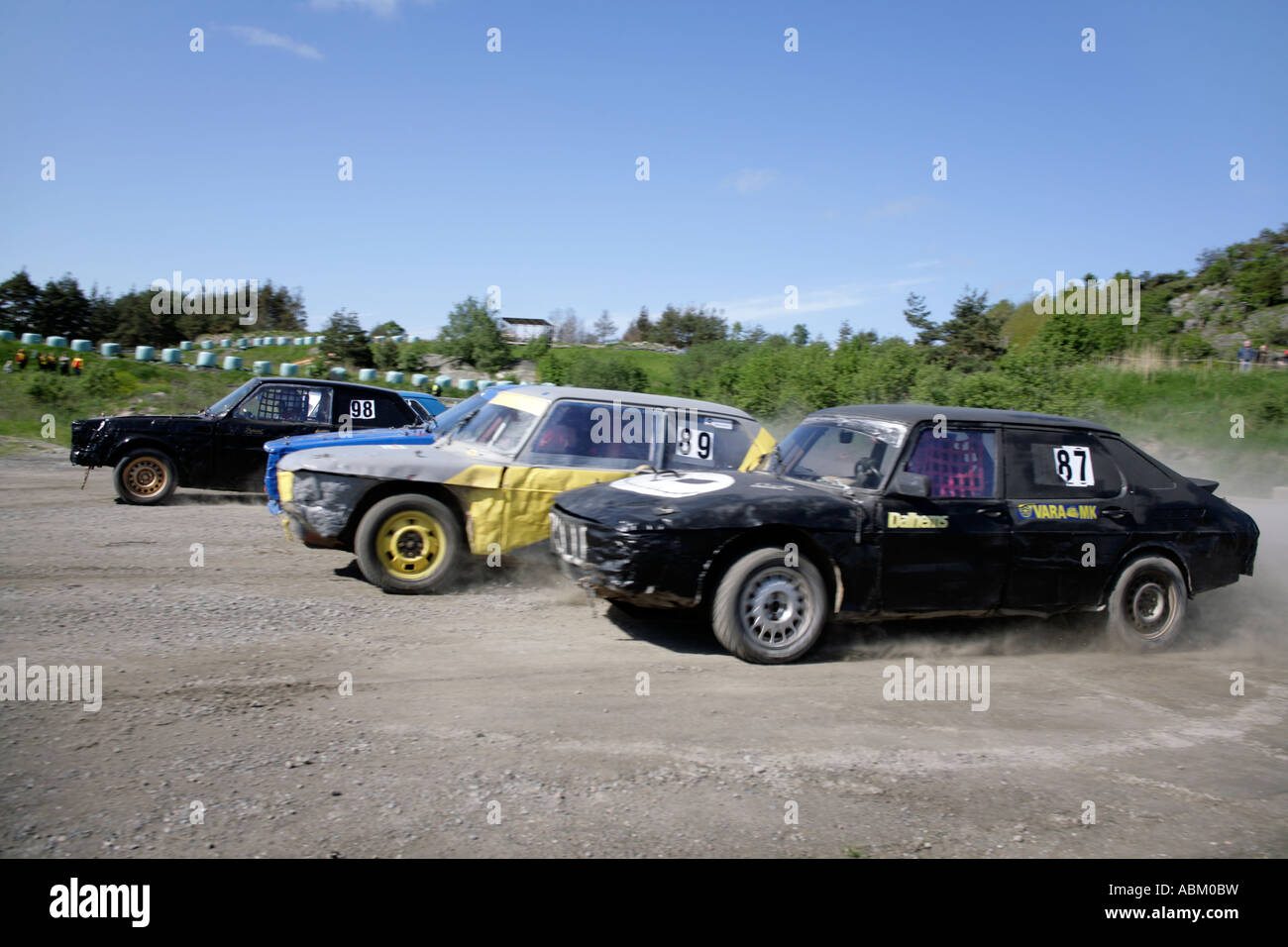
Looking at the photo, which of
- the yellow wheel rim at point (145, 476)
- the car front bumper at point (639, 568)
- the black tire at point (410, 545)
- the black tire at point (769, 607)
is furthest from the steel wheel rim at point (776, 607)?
the yellow wheel rim at point (145, 476)

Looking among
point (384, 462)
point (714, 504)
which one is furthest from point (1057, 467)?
point (384, 462)

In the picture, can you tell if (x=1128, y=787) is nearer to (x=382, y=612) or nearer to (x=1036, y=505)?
(x=1036, y=505)

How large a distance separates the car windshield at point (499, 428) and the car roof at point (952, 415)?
8.84ft

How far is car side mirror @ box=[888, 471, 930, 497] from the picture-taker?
5965 mm

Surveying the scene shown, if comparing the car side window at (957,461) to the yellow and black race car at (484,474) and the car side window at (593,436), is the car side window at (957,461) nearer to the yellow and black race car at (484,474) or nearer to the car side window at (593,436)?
the yellow and black race car at (484,474)

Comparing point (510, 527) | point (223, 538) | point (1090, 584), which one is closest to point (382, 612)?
point (510, 527)

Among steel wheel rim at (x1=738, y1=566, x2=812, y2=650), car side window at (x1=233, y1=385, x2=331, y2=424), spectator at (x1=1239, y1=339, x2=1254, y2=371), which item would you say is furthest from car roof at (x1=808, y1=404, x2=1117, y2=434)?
spectator at (x1=1239, y1=339, x2=1254, y2=371)

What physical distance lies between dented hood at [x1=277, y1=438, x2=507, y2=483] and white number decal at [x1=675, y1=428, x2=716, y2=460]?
1576mm

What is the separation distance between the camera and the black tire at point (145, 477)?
11523 mm

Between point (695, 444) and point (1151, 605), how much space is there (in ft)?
12.9

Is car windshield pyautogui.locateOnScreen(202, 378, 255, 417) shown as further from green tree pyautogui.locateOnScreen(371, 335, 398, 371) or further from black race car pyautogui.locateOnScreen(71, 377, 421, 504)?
green tree pyautogui.locateOnScreen(371, 335, 398, 371)

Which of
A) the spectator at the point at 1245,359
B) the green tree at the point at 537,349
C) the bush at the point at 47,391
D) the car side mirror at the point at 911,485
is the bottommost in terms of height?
the car side mirror at the point at 911,485

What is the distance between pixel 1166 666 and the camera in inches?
255

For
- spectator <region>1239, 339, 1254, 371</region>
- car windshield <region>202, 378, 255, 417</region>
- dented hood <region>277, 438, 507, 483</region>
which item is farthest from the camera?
spectator <region>1239, 339, 1254, 371</region>
